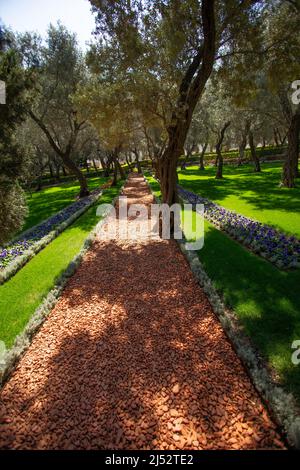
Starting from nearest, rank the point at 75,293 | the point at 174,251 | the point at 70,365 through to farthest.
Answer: the point at 70,365, the point at 75,293, the point at 174,251

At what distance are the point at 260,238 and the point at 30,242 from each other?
11.3 metres

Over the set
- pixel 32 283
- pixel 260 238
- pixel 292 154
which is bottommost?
pixel 32 283

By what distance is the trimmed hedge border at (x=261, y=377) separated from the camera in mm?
3719

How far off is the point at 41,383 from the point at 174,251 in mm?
7285

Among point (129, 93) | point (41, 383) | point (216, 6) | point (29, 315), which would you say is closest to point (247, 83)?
point (216, 6)

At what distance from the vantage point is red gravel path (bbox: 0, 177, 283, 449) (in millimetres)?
3945

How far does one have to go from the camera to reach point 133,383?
487 centimetres

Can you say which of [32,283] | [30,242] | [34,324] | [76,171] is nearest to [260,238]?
[34,324]

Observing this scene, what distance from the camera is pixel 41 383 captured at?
504 cm

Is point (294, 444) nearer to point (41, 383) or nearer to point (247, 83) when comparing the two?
point (41, 383)

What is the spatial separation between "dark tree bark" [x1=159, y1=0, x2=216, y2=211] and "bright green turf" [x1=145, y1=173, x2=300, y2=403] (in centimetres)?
410

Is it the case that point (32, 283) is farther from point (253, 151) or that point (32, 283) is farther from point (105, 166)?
point (105, 166)
